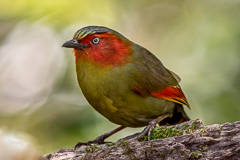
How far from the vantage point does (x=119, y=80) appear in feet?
16.4

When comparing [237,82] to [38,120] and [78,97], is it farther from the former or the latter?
[38,120]

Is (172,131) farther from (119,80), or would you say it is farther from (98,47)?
(98,47)

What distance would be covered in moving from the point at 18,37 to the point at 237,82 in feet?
12.6

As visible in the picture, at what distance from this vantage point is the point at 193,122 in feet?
15.1

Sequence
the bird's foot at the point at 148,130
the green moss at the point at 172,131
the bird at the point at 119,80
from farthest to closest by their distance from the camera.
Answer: the bird at the point at 119,80 → the bird's foot at the point at 148,130 → the green moss at the point at 172,131

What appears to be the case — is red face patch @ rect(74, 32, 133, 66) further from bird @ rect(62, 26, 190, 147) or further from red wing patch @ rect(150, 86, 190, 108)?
red wing patch @ rect(150, 86, 190, 108)

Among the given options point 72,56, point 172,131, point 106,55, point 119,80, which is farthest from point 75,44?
point 72,56

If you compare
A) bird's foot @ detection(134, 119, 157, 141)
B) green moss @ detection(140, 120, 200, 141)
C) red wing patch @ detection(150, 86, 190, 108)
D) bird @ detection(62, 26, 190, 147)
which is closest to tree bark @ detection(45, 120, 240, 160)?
green moss @ detection(140, 120, 200, 141)

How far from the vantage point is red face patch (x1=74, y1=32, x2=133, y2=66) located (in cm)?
510

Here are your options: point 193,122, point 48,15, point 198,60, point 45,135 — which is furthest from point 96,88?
point 198,60

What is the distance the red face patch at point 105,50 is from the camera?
5098 mm

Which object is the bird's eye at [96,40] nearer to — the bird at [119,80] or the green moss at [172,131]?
the bird at [119,80]

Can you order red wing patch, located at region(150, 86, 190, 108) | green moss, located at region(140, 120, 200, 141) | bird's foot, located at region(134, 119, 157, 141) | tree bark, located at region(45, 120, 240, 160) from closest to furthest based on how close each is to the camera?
tree bark, located at region(45, 120, 240, 160) → green moss, located at region(140, 120, 200, 141) → bird's foot, located at region(134, 119, 157, 141) → red wing patch, located at region(150, 86, 190, 108)

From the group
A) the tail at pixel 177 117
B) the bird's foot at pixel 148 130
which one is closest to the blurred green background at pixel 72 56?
the tail at pixel 177 117
